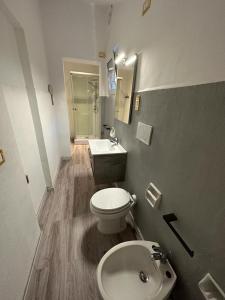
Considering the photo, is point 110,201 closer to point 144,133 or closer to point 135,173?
point 135,173

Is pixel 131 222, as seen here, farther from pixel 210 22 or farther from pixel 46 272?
pixel 210 22

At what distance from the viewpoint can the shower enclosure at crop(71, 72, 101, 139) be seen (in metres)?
3.96

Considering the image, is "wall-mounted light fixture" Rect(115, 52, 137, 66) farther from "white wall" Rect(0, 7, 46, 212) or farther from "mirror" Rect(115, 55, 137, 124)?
"white wall" Rect(0, 7, 46, 212)

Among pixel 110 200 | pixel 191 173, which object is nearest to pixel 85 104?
pixel 110 200

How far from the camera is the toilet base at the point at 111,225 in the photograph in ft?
4.72

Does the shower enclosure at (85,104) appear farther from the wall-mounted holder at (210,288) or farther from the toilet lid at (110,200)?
the wall-mounted holder at (210,288)

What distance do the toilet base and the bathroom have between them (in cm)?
1

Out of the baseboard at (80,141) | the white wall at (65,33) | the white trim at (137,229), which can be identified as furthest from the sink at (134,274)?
the baseboard at (80,141)

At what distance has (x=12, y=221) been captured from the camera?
35.3 inches

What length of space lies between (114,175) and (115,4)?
2487mm

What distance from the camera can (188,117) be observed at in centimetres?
72

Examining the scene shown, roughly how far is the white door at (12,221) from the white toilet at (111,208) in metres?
0.60

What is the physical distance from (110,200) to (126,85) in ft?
4.28

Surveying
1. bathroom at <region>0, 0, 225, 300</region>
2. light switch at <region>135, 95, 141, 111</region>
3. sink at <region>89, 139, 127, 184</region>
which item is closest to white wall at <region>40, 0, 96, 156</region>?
bathroom at <region>0, 0, 225, 300</region>
